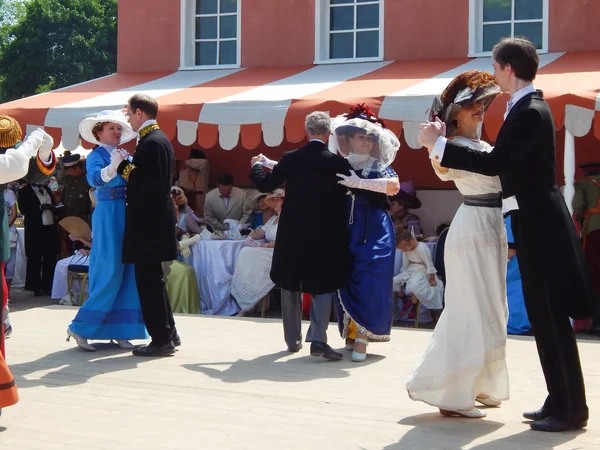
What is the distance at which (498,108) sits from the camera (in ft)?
28.2

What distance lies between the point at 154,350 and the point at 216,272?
350 cm

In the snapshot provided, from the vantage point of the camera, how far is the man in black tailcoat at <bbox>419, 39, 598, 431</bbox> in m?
4.20

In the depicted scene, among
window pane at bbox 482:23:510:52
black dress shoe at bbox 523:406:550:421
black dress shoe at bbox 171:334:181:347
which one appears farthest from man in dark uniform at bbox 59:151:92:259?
black dress shoe at bbox 523:406:550:421

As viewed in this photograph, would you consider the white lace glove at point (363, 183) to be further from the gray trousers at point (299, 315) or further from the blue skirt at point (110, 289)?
the blue skirt at point (110, 289)

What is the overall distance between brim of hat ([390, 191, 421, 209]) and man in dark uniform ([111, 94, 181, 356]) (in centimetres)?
433

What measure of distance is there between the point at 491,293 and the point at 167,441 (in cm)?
156

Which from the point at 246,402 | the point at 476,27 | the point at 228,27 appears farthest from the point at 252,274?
the point at 228,27

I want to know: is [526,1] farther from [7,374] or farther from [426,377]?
[7,374]

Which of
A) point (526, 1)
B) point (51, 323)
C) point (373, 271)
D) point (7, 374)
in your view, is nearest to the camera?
point (7, 374)

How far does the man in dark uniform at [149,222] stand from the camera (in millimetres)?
6414

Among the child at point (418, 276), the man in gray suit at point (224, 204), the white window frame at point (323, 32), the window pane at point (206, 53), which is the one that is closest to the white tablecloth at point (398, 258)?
the child at point (418, 276)

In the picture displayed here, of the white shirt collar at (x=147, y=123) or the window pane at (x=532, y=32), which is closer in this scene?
the white shirt collar at (x=147, y=123)

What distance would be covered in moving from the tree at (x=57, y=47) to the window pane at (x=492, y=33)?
31903 millimetres

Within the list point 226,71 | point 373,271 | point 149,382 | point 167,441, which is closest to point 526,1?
point 226,71
